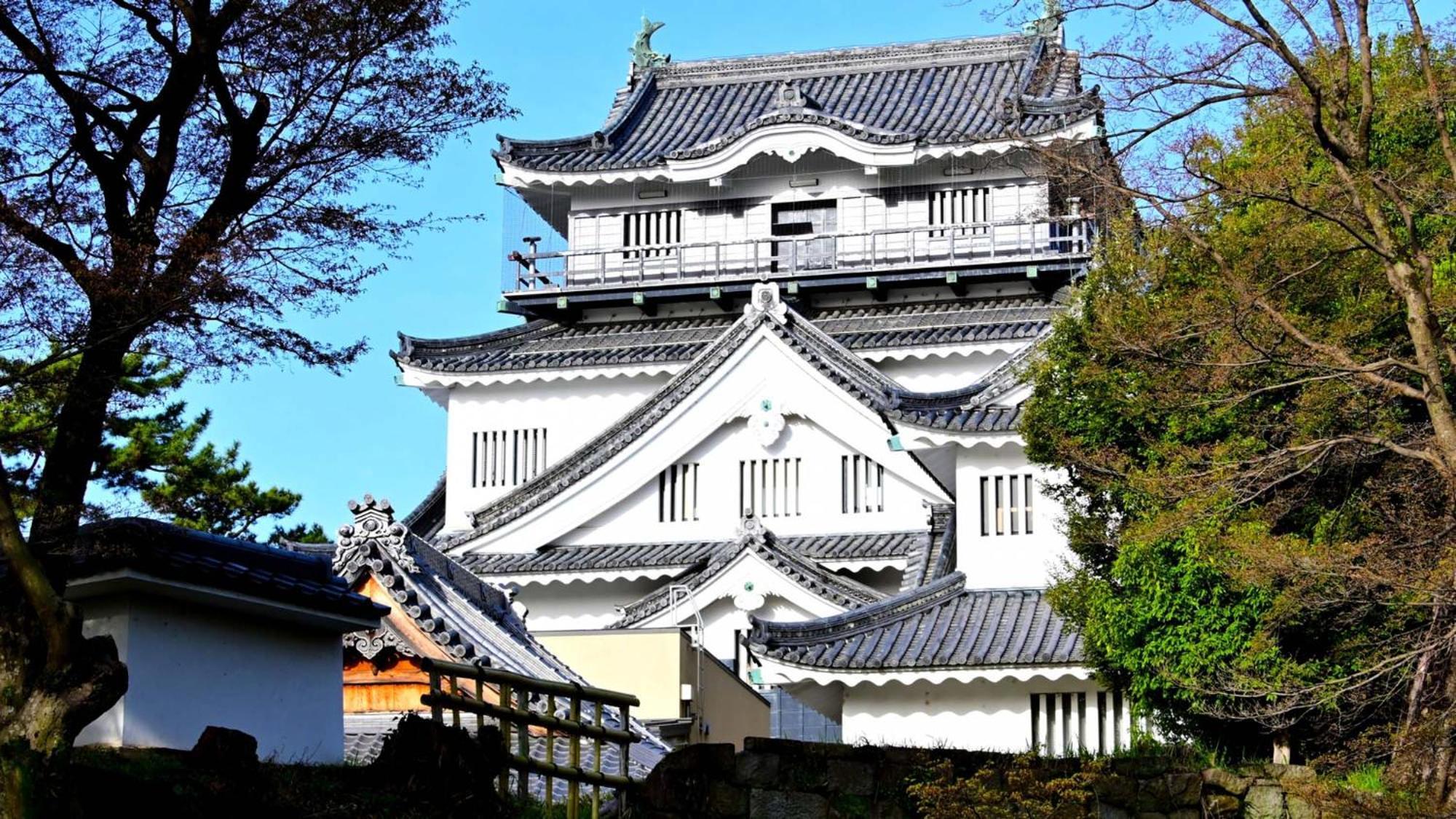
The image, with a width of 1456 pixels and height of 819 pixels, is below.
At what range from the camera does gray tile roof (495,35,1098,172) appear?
116ft

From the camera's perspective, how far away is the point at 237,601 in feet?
41.2

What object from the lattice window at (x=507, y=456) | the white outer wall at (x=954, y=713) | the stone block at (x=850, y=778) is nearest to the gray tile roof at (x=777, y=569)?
the white outer wall at (x=954, y=713)

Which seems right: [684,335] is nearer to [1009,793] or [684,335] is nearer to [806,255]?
[806,255]

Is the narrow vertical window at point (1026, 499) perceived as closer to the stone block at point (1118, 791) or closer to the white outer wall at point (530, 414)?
the stone block at point (1118, 791)

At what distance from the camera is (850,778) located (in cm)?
1390

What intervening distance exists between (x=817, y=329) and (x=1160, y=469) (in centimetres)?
1477

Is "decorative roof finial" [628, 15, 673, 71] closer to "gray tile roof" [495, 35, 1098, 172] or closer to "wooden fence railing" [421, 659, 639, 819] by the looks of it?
"gray tile roof" [495, 35, 1098, 172]

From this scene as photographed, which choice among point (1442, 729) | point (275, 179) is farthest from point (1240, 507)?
point (275, 179)

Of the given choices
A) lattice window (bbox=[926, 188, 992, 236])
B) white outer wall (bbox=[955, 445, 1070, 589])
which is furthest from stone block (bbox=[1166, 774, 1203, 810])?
lattice window (bbox=[926, 188, 992, 236])

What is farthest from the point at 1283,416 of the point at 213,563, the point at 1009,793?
the point at 213,563

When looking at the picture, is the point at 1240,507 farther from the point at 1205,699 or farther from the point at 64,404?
the point at 64,404

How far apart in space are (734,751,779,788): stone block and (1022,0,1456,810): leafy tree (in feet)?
13.1

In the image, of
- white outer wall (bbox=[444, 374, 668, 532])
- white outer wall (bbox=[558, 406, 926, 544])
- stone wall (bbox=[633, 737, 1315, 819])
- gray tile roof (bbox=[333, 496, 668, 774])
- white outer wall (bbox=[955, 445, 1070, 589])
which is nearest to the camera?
stone wall (bbox=[633, 737, 1315, 819])

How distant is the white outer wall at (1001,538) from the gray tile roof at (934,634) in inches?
8.6
